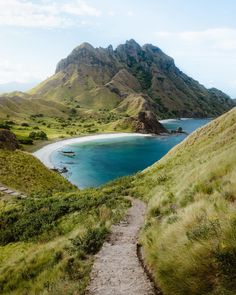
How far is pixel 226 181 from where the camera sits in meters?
14.8

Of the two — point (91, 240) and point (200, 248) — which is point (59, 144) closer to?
point (91, 240)

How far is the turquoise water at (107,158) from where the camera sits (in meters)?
91.1

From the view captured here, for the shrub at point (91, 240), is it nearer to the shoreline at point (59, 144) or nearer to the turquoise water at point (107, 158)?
the turquoise water at point (107, 158)

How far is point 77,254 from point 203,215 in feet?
19.4

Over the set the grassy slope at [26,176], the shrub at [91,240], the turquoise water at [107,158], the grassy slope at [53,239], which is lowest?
the turquoise water at [107,158]

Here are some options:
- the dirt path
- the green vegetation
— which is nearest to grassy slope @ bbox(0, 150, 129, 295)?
the green vegetation

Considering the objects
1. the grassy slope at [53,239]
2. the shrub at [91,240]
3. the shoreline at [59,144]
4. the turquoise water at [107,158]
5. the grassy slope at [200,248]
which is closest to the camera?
the grassy slope at [200,248]

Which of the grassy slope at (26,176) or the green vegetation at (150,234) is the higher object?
the green vegetation at (150,234)

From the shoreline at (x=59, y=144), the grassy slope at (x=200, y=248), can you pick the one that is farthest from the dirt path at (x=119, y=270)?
the shoreline at (x=59, y=144)

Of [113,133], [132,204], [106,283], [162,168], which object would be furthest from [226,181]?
[113,133]

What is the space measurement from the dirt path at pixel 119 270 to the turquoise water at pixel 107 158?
63320 millimetres

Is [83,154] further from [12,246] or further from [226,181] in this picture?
[226,181]

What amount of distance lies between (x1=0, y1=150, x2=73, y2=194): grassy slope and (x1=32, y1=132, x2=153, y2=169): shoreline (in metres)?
35.8

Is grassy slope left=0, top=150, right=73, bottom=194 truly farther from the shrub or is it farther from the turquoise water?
the shrub
